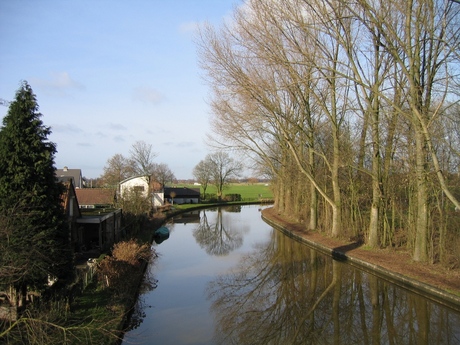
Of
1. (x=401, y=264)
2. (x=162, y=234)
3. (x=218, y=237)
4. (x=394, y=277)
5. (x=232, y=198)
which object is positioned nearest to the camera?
(x=394, y=277)

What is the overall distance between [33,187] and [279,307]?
7.19 meters

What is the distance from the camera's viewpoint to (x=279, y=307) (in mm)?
11367

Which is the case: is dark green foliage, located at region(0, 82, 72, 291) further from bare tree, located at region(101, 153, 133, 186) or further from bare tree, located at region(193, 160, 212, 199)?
bare tree, located at region(193, 160, 212, 199)

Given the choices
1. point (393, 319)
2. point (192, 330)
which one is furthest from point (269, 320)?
point (393, 319)

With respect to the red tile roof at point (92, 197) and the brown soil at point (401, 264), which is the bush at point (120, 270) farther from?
the red tile roof at point (92, 197)

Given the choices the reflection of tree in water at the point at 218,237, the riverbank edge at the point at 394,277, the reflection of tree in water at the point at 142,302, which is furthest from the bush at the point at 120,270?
the riverbank edge at the point at 394,277

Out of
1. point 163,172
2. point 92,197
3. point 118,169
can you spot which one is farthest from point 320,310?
point 163,172

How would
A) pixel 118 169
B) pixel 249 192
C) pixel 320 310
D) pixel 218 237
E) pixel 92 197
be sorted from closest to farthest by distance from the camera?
pixel 320 310, pixel 218 237, pixel 92 197, pixel 118 169, pixel 249 192

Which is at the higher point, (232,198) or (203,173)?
(203,173)

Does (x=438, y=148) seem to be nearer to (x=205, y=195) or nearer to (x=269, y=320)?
(x=269, y=320)

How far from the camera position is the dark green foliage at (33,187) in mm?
9527

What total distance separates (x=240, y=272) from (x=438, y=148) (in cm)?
907

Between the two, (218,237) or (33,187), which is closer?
(33,187)

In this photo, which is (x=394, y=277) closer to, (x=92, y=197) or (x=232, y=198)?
(x=92, y=197)
